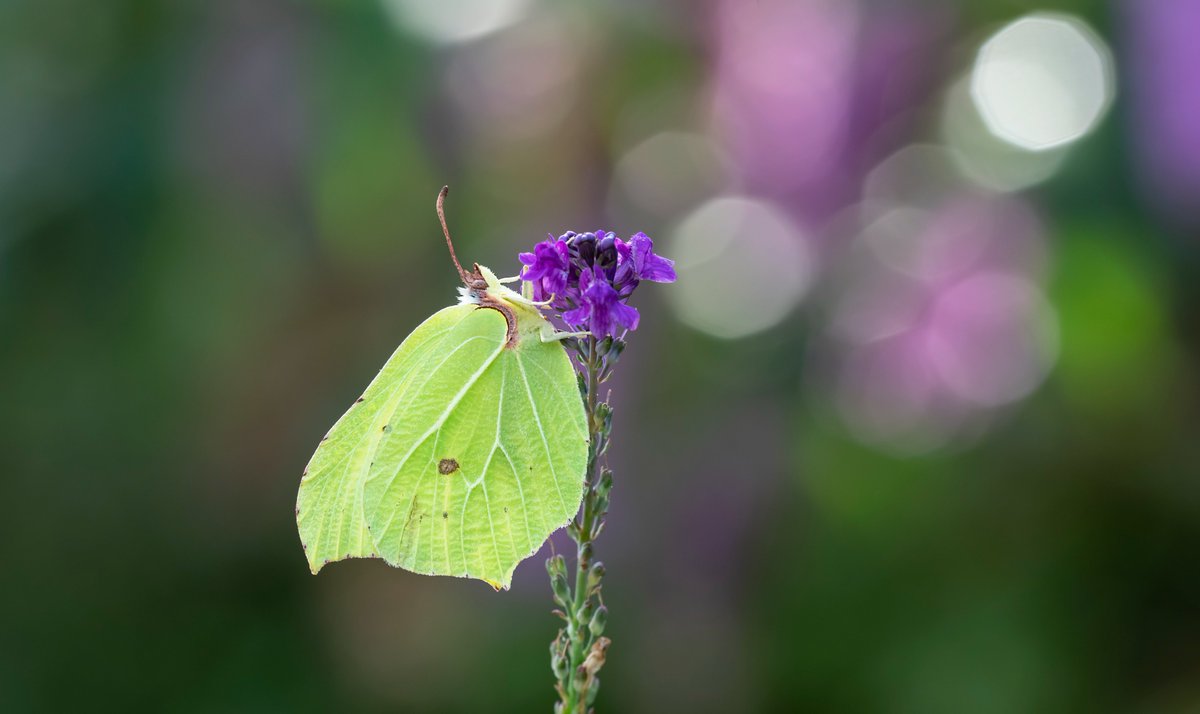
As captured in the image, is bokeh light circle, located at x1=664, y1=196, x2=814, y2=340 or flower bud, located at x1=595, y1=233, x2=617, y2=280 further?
bokeh light circle, located at x1=664, y1=196, x2=814, y2=340

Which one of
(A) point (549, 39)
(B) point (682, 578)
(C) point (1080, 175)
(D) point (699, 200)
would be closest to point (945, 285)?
(C) point (1080, 175)

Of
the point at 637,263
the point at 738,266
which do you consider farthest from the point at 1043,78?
the point at 637,263

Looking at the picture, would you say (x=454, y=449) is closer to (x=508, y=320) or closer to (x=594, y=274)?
(x=508, y=320)

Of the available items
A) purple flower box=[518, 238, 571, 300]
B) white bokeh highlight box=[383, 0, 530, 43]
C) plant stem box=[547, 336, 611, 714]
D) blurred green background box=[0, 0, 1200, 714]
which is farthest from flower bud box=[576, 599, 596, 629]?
white bokeh highlight box=[383, 0, 530, 43]

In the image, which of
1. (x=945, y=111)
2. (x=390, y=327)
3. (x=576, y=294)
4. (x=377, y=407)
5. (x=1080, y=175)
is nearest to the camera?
(x=576, y=294)

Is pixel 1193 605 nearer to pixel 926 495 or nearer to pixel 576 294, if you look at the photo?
pixel 926 495

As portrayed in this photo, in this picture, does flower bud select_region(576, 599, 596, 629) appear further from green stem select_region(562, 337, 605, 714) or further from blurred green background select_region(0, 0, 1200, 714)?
blurred green background select_region(0, 0, 1200, 714)
